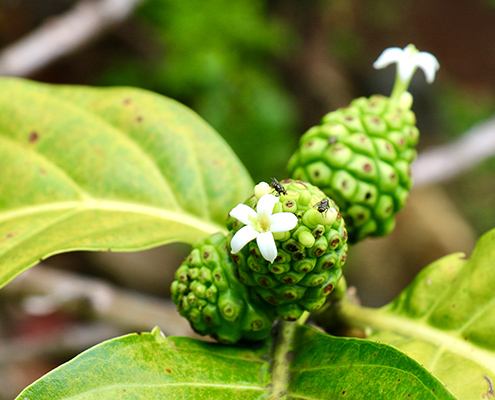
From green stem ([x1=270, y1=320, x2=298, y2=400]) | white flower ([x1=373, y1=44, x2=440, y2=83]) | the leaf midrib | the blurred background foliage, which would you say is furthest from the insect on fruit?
the blurred background foliage

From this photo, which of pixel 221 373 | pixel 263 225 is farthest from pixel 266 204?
pixel 221 373

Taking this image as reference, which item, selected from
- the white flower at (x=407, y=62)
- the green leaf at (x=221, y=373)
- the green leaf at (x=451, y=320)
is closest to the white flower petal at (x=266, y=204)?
the green leaf at (x=221, y=373)

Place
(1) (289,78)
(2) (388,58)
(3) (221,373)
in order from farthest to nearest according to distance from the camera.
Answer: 1. (1) (289,78)
2. (2) (388,58)
3. (3) (221,373)

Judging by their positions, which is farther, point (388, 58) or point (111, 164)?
point (111, 164)

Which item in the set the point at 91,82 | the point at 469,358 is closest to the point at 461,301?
the point at 469,358

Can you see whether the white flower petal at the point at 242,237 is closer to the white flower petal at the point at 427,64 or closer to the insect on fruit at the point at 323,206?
the insect on fruit at the point at 323,206

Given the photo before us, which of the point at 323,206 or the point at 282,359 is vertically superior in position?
the point at 323,206

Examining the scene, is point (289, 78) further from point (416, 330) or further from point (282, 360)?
point (282, 360)
